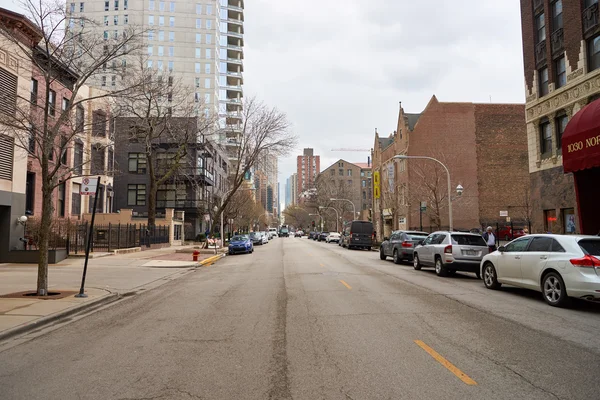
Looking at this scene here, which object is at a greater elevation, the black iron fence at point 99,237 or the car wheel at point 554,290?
the black iron fence at point 99,237

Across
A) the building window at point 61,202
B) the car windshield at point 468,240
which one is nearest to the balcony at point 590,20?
the car windshield at point 468,240

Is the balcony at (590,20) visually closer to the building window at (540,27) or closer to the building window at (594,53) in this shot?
the building window at (594,53)

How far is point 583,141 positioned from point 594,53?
904 centimetres

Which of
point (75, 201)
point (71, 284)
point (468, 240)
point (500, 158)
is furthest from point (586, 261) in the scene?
point (500, 158)

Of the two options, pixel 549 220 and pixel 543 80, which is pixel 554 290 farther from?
pixel 543 80

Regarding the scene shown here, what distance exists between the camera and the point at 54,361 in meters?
5.98

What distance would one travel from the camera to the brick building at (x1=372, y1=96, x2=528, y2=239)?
47938 mm

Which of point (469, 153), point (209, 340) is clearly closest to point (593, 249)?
point (209, 340)

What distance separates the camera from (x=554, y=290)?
9.79 metres

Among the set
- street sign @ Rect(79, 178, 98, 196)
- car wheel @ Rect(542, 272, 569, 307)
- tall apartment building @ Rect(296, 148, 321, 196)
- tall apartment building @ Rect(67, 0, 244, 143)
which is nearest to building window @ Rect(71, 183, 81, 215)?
street sign @ Rect(79, 178, 98, 196)

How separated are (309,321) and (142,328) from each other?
2.95m

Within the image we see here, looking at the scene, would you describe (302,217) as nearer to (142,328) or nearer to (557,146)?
(557,146)

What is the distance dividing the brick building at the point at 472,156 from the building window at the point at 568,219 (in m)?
25.4

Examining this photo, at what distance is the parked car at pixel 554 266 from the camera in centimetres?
900
